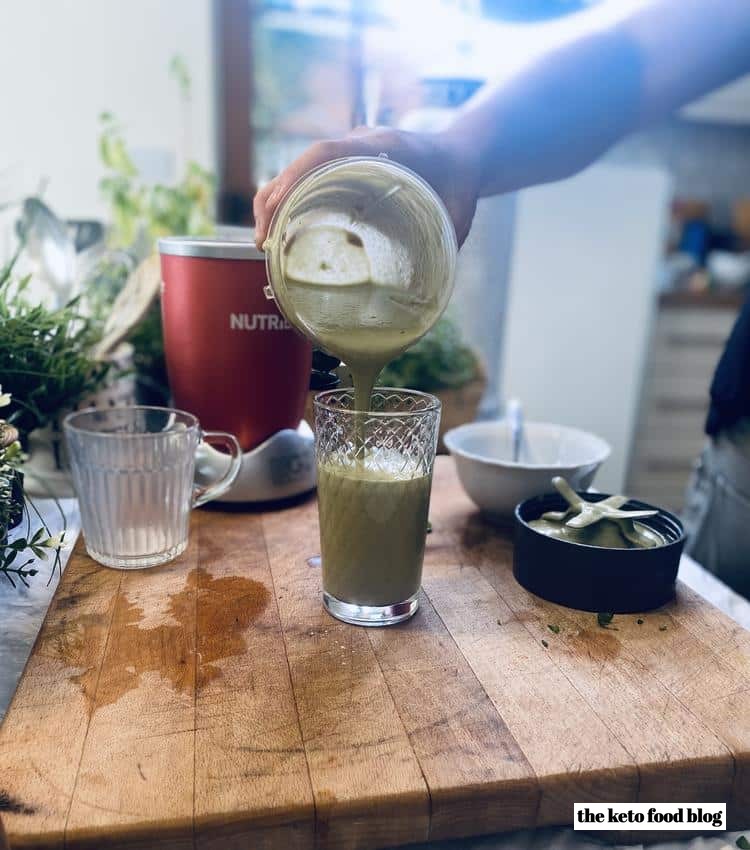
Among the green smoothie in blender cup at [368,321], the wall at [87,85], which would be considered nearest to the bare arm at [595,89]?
the green smoothie in blender cup at [368,321]

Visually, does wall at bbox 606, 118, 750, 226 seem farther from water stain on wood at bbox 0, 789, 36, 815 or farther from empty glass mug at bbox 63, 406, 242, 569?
water stain on wood at bbox 0, 789, 36, 815

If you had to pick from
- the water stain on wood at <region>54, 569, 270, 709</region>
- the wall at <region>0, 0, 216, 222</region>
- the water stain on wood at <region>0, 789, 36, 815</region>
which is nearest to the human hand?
the water stain on wood at <region>54, 569, 270, 709</region>

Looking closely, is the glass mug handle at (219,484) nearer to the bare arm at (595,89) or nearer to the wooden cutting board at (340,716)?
the wooden cutting board at (340,716)

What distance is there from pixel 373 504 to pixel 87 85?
5.50 feet

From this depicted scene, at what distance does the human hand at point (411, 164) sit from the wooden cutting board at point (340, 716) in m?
0.34

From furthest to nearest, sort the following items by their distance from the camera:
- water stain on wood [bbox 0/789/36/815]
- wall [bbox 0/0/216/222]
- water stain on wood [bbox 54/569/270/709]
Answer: wall [bbox 0/0/216/222] → water stain on wood [bbox 54/569/270/709] → water stain on wood [bbox 0/789/36/815]

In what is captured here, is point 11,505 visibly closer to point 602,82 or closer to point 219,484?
point 219,484

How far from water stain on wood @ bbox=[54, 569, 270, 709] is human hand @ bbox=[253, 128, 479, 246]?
31 cm

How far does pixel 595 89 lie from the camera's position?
90cm

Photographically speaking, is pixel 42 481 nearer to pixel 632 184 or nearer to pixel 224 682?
pixel 224 682

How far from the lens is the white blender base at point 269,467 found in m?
0.78

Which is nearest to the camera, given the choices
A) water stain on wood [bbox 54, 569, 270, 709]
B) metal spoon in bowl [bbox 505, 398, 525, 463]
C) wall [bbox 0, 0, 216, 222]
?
water stain on wood [bbox 54, 569, 270, 709]

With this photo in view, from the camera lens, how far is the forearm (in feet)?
2.81

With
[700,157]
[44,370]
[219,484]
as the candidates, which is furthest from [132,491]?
[700,157]
